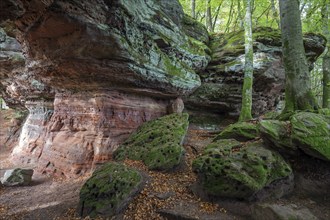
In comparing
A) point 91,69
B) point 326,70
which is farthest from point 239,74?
point 91,69

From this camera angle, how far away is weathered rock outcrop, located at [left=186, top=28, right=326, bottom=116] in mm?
13086

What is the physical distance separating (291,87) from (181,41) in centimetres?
650

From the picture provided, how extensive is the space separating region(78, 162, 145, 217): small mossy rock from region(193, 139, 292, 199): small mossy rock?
1956 millimetres

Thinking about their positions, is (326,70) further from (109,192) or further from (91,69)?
(109,192)

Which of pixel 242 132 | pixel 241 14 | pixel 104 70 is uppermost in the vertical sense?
pixel 241 14

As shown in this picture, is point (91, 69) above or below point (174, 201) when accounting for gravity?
above

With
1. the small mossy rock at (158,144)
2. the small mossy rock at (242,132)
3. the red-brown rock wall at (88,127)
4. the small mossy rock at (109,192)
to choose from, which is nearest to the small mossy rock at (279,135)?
the small mossy rock at (242,132)

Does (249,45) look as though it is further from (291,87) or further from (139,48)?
(139,48)

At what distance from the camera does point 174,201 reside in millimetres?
6035

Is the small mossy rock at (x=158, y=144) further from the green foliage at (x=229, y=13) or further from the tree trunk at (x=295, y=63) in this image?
the green foliage at (x=229, y=13)

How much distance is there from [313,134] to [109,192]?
19.0 ft

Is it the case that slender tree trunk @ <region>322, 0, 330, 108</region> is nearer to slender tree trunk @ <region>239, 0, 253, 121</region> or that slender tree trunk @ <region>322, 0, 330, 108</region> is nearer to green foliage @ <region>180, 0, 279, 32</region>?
slender tree trunk @ <region>239, 0, 253, 121</region>

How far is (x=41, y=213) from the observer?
6395mm

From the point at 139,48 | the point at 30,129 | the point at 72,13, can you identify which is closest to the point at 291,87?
the point at 139,48
